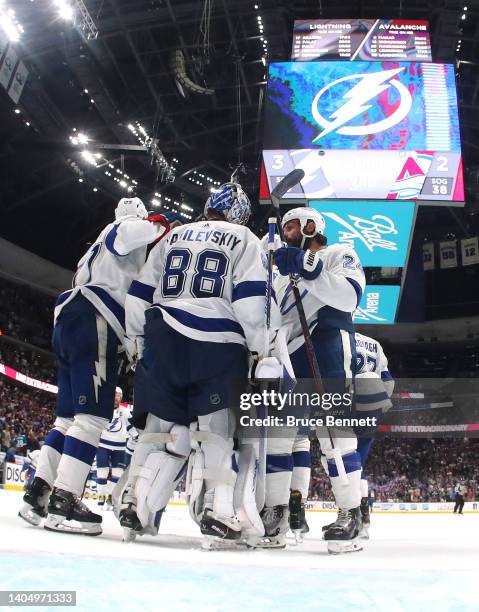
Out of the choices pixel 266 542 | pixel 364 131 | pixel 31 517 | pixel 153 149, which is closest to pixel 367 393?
pixel 266 542

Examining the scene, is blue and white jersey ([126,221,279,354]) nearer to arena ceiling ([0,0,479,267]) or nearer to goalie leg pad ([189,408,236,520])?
goalie leg pad ([189,408,236,520])

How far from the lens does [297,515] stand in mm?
3271

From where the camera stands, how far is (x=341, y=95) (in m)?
10.8

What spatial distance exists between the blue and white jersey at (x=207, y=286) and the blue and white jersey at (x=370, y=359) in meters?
1.81

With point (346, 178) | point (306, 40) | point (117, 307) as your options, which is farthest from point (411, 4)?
point (117, 307)

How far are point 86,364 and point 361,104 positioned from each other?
9.32 meters

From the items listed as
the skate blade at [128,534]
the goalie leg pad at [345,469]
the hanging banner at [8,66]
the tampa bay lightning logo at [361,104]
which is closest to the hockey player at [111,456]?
the goalie leg pad at [345,469]

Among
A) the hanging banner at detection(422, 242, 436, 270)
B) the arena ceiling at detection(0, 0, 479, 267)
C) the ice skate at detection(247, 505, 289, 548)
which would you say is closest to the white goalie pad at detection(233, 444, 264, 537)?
the ice skate at detection(247, 505, 289, 548)

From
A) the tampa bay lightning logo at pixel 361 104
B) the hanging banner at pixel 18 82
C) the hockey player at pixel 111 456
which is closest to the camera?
the hockey player at pixel 111 456

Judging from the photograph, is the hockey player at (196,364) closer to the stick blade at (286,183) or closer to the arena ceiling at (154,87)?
the stick blade at (286,183)

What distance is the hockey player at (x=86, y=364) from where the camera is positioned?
8.29ft

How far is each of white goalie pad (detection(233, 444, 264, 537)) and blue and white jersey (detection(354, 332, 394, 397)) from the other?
196 cm

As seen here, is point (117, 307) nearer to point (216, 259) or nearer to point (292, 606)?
point (216, 259)

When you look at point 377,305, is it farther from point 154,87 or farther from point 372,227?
point 154,87
